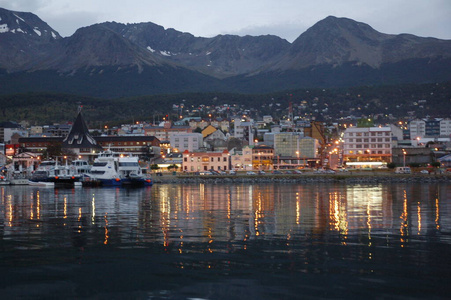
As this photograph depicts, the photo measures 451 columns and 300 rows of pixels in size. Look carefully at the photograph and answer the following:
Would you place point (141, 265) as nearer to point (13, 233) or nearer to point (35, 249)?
point (35, 249)

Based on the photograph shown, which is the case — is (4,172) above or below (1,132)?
below

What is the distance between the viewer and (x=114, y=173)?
63844 mm

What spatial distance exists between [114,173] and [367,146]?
156 feet

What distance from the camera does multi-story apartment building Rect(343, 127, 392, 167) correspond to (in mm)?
91750

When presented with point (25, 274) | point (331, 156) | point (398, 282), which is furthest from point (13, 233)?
point (331, 156)

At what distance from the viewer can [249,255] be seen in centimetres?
1535

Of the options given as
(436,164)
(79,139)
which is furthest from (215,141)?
(436,164)

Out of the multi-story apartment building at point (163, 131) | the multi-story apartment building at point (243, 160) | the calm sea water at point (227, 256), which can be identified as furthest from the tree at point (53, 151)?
the calm sea water at point (227, 256)

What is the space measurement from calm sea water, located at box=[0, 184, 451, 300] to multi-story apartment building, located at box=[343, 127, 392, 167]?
222ft

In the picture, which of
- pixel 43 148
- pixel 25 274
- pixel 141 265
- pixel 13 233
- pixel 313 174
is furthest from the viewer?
pixel 43 148

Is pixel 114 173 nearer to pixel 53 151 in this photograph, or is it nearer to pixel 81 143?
pixel 53 151

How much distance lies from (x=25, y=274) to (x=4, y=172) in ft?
266

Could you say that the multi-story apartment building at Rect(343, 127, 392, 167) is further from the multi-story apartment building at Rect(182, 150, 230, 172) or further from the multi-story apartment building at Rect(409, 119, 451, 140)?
the multi-story apartment building at Rect(409, 119, 451, 140)

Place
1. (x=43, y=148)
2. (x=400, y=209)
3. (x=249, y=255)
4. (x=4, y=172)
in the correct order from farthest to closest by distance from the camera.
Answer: (x=43, y=148)
(x=4, y=172)
(x=400, y=209)
(x=249, y=255)
